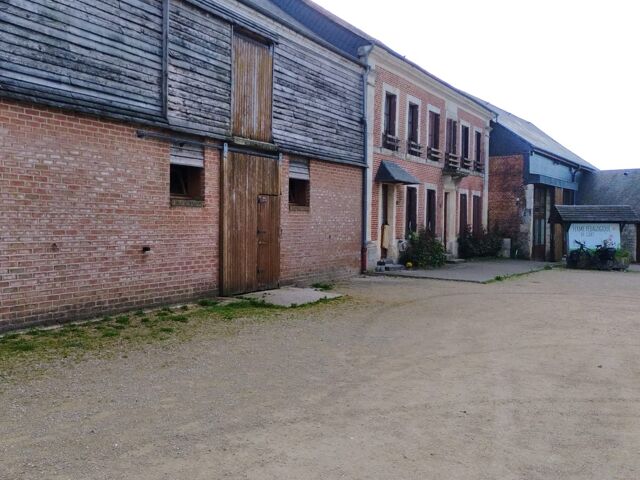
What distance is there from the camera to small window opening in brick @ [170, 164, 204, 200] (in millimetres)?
10625

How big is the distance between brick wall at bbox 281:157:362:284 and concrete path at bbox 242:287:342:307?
108 cm

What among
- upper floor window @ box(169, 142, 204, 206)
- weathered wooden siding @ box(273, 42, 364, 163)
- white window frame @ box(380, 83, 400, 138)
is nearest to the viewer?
upper floor window @ box(169, 142, 204, 206)

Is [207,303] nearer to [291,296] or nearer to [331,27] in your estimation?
[291,296]

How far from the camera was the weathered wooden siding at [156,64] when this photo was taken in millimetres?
7702

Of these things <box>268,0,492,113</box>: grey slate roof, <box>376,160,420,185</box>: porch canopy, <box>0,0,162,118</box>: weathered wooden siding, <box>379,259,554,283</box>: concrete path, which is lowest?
<box>379,259,554,283</box>: concrete path

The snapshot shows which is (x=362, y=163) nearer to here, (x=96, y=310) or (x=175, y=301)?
(x=175, y=301)

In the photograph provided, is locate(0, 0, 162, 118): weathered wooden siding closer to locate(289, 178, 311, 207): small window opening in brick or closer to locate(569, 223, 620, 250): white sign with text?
locate(289, 178, 311, 207): small window opening in brick

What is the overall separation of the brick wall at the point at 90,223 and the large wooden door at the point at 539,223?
19081 mm

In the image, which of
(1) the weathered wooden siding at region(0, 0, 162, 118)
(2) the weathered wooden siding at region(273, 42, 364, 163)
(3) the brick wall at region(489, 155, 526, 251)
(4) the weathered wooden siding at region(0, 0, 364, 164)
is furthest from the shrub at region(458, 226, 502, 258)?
(1) the weathered wooden siding at region(0, 0, 162, 118)

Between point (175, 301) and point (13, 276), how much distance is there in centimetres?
305

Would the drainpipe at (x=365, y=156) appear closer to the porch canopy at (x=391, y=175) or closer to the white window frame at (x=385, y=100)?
the porch canopy at (x=391, y=175)

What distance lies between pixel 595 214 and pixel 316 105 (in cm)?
1373

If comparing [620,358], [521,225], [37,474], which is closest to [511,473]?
[37,474]

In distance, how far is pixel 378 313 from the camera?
993cm
